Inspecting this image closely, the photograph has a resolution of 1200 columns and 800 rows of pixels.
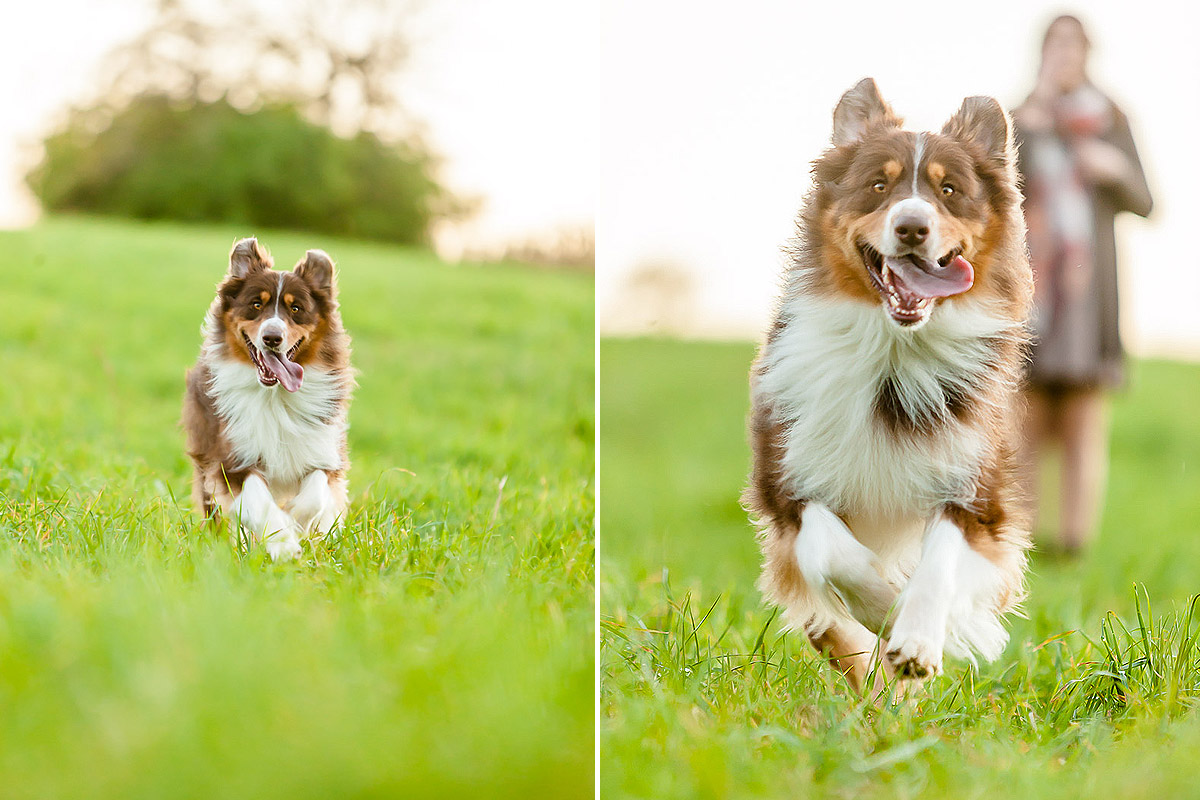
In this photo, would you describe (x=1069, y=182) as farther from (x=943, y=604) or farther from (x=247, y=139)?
(x=247, y=139)

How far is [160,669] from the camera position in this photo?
2135 mm

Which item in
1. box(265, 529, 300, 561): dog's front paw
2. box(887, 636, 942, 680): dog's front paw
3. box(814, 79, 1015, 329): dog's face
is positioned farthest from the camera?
box(265, 529, 300, 561): dog's front paw

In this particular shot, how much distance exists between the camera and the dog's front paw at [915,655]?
2686 millimetres

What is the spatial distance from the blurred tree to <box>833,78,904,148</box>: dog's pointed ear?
711 centimetres

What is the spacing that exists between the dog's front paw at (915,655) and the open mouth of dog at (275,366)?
2124 mm

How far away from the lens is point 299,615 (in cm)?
260

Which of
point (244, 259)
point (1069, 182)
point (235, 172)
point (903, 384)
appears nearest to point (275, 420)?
point (244, 259)

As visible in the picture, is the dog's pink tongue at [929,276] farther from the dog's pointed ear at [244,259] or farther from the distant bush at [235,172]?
the distant bush at [235,172]

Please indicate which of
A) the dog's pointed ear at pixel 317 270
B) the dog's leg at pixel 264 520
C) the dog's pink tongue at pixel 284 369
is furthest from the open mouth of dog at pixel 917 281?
the dog's leg at pixel 264 520

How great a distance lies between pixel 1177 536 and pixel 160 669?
18.7 feet

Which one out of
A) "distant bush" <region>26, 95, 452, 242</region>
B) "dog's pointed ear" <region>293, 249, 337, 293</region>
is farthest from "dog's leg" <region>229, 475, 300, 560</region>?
"distant bush" <region>26, 95, 452, 242</region>

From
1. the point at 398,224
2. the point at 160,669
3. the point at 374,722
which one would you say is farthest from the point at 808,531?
the point at 398,224

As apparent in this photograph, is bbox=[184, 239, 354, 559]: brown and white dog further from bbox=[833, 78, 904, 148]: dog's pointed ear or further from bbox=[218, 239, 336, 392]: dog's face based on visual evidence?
bbox=[833, 78, 904, 148]: dog's pointed ear

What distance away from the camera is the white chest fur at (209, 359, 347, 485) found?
135 inches
